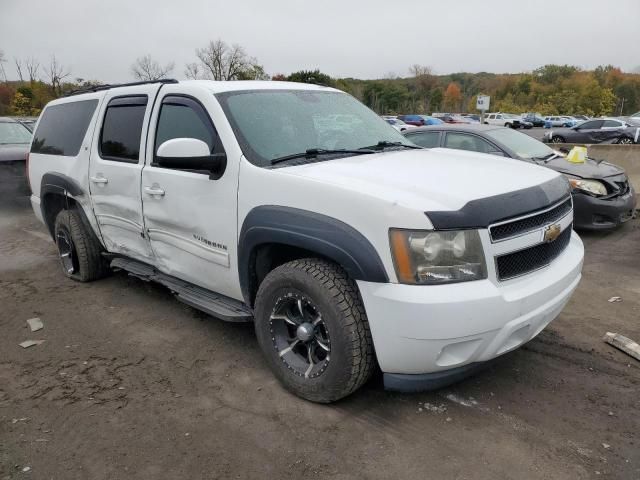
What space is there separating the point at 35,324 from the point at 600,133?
2300 centimetres

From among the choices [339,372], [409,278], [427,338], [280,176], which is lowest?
[339,372]

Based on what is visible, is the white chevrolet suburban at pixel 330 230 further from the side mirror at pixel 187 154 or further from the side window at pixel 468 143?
the side window at pixel 468 143

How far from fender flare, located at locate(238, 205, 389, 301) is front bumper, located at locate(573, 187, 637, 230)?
5040 millimetres

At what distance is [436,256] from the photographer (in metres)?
2.43

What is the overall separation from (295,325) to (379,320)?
0.67 meters

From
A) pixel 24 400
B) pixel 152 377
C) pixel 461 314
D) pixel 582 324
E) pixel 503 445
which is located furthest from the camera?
pixel 582 324

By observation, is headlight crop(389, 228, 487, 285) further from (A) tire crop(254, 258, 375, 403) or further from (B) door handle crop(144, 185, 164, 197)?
(B) door handle crop(144, 185, 164, 197)

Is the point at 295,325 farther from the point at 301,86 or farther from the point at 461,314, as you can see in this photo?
the point at 301,86

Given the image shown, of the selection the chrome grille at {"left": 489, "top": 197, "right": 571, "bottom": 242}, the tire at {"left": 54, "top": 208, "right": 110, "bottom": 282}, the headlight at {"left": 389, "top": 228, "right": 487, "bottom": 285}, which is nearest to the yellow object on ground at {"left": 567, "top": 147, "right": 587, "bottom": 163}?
the chrome grille at {"left": 489, "top": 197, "right": 571, "bottom": 242}

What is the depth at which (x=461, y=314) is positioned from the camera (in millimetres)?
2365

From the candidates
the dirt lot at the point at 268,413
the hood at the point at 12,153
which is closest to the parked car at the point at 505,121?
the hood at the point at 12,153

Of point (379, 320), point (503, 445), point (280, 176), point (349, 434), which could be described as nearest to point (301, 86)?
point (280, 176)

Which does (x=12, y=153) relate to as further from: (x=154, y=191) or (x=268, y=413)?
(x=268, y=413)

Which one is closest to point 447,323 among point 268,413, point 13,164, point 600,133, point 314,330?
point 314,330
